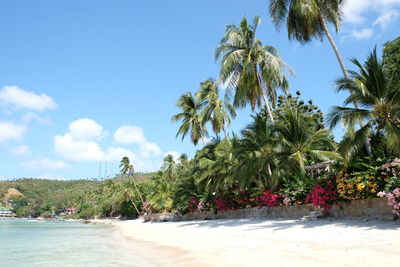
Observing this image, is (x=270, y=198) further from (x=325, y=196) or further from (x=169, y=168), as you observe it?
(x=169, y=168)

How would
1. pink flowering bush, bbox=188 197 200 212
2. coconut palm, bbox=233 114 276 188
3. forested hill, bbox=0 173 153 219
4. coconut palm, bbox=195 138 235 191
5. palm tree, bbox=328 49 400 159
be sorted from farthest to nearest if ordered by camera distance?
forested hill, bbox=0 173 153 219 → pink flowering bush, bbox=188 197 200 212 → coconut palm, bbox=195 138 235 191 → coconut palm, bbox=233 114 276 188 → palm tree, bbox=328 49 400 159

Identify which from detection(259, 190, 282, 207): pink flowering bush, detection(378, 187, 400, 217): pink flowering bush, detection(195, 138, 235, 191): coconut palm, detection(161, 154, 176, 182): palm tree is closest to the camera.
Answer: detection(378, 187, 400, 217): pink flowering bush

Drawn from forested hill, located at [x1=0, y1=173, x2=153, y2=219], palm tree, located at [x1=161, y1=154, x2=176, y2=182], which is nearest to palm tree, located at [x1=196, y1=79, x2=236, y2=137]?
palm tree, located at [x1=161, y1=154, x2=176, y2=182]

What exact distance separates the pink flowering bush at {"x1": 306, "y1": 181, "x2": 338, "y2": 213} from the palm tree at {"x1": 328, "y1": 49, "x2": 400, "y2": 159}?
5.74ft

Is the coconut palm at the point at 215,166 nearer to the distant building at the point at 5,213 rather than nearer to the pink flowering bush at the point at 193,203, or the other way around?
the pink flowering bush at the point at 193,203

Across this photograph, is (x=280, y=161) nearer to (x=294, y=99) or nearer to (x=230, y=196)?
(x=230, y=196)

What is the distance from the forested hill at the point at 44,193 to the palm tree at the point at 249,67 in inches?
4256

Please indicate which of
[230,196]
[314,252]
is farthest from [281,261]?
[230,196]

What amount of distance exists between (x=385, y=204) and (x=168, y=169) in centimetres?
4614

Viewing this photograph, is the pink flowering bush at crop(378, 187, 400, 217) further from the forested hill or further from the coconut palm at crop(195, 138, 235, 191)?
the forested hill

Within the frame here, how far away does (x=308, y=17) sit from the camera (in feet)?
55.6

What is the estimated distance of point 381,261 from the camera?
6.25 metres

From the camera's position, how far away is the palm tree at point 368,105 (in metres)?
11.4

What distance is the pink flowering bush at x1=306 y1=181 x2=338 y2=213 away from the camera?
43.1 ft
